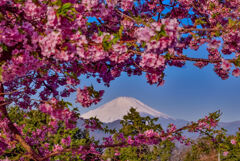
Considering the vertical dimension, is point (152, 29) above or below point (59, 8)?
below

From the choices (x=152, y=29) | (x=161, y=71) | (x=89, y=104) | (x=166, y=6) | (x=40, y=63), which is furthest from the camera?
(x=166, y=6)

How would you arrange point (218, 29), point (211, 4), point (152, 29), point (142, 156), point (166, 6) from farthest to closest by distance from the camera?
point (142, 156), point (166, 6), point (211, 4), point (218, 29), point (152, 29)

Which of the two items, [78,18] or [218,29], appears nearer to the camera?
[218,29]

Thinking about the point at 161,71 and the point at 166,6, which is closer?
the point at 161,71

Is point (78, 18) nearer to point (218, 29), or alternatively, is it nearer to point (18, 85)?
point (218, 29)

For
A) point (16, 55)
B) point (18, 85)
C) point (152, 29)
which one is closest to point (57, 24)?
point (16, 55)

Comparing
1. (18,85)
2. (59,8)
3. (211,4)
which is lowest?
(59,8)

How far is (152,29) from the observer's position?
9.70 feet

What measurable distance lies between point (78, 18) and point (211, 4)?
4.65 metres

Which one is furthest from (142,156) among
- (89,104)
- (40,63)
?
(40,63)

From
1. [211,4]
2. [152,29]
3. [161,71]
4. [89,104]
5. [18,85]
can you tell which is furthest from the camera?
[211,4]

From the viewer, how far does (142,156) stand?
539 inches

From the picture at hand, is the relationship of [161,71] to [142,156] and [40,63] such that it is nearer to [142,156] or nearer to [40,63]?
[40,63]

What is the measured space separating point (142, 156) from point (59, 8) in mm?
11848
